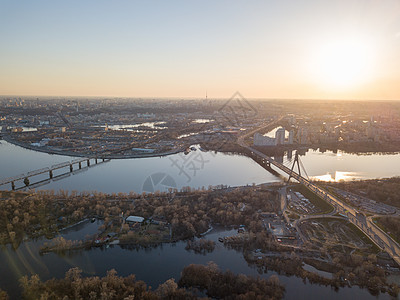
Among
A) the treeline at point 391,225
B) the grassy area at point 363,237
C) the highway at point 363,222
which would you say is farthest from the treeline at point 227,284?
the treeline at point 391,225

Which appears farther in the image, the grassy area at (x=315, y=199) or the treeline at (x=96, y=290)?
the grassy area at (x=315, y=199)

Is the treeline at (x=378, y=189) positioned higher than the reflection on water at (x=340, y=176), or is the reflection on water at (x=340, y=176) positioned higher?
the treeline at (x=378, y=189)

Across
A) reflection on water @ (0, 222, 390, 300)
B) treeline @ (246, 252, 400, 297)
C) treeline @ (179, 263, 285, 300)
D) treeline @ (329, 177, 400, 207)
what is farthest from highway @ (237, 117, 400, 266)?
treeline @ (179, 263, 285, 300)

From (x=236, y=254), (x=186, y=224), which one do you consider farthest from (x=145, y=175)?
(x=236, y=254)

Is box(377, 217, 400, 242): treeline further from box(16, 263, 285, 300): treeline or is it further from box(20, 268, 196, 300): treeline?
box(20, 268, 196, 300): treeline

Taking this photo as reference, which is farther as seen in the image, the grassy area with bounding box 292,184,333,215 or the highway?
the grassy area with bounding box 292,184,333,215

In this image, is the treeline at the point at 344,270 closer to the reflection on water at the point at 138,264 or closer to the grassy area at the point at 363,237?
the reflection on water at the point at 138,264
